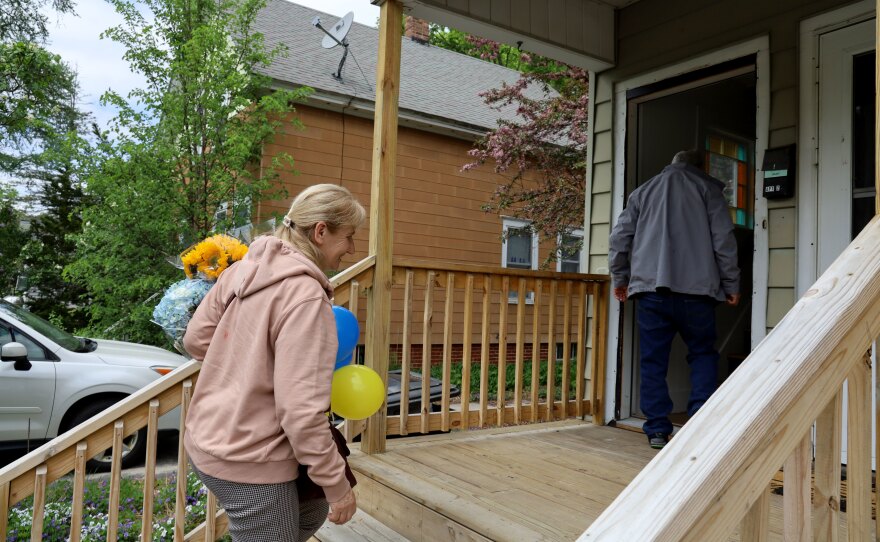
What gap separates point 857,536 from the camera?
1202 millimetres

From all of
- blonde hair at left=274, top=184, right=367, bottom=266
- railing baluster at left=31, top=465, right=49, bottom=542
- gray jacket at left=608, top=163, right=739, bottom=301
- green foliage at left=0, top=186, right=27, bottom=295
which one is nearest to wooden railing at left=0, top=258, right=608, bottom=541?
railing baluster at left=31, top=465, right=49, bottom=542

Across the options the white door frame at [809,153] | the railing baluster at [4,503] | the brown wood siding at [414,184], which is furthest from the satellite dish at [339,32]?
Answer: the railing baluster at [4,503]

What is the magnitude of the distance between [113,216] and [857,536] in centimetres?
753

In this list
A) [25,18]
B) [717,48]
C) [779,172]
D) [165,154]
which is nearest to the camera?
[779,172]

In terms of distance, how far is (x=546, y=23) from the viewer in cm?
409

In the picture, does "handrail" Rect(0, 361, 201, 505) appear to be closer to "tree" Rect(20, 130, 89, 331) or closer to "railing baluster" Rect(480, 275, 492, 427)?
"railing baluster" Rect(480, 275, 492, 427)

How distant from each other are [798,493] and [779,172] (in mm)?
2683

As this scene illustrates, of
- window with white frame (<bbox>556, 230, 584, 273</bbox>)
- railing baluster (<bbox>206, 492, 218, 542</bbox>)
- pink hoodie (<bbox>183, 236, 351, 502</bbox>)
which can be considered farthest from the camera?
window with white frame (<bbox>556, 230, 584, 273</bbox>)

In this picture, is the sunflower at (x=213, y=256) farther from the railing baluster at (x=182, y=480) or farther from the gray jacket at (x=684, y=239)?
the gray jacket at (x=684, y=239)

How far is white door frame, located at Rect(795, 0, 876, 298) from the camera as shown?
3158 mm

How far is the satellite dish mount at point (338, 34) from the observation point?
28.4 ft

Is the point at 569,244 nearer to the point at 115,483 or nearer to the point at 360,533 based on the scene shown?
the point at 360,533

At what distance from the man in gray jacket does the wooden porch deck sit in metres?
0.46

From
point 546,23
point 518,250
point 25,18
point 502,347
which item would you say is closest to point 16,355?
point 502,347
